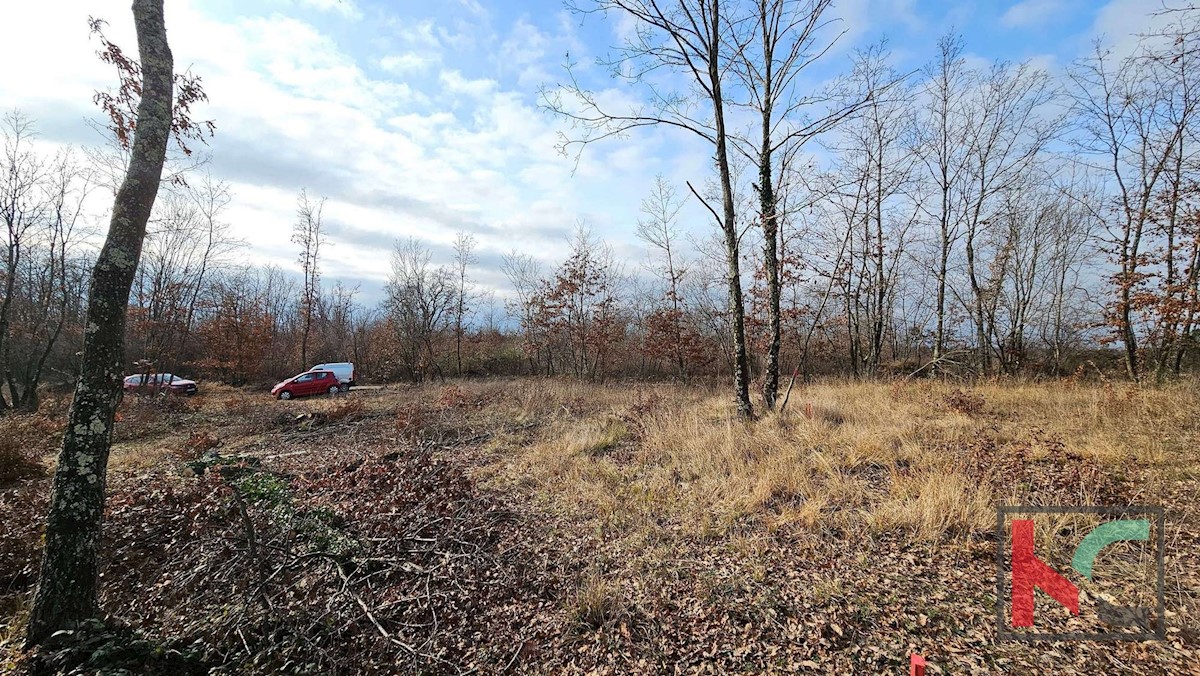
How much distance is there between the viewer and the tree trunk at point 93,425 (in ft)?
A: 9.18

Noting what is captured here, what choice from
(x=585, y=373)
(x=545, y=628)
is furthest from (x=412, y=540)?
(x=585, y=373)

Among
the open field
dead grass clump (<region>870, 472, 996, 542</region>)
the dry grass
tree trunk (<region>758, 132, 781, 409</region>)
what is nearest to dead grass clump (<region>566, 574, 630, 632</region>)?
the open field

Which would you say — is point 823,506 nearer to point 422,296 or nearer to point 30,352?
point 422,296

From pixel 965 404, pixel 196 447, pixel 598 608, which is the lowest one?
pixel 598 608

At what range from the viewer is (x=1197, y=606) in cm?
253

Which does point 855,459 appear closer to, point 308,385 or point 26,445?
point 26,445

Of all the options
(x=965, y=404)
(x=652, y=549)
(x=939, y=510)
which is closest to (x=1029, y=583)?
(x=939, y=510)

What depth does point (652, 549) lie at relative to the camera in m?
3.91

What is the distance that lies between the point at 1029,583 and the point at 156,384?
26654mm

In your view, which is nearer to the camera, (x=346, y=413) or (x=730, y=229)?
(x=730, y=229)

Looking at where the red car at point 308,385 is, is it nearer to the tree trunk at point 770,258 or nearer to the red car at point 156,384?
the red car at point 156,384

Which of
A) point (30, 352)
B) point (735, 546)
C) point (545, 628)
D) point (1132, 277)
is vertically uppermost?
point (1132, 277)

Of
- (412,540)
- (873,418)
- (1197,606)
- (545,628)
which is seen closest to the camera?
(1197,606)

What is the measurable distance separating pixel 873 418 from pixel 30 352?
29.8m
